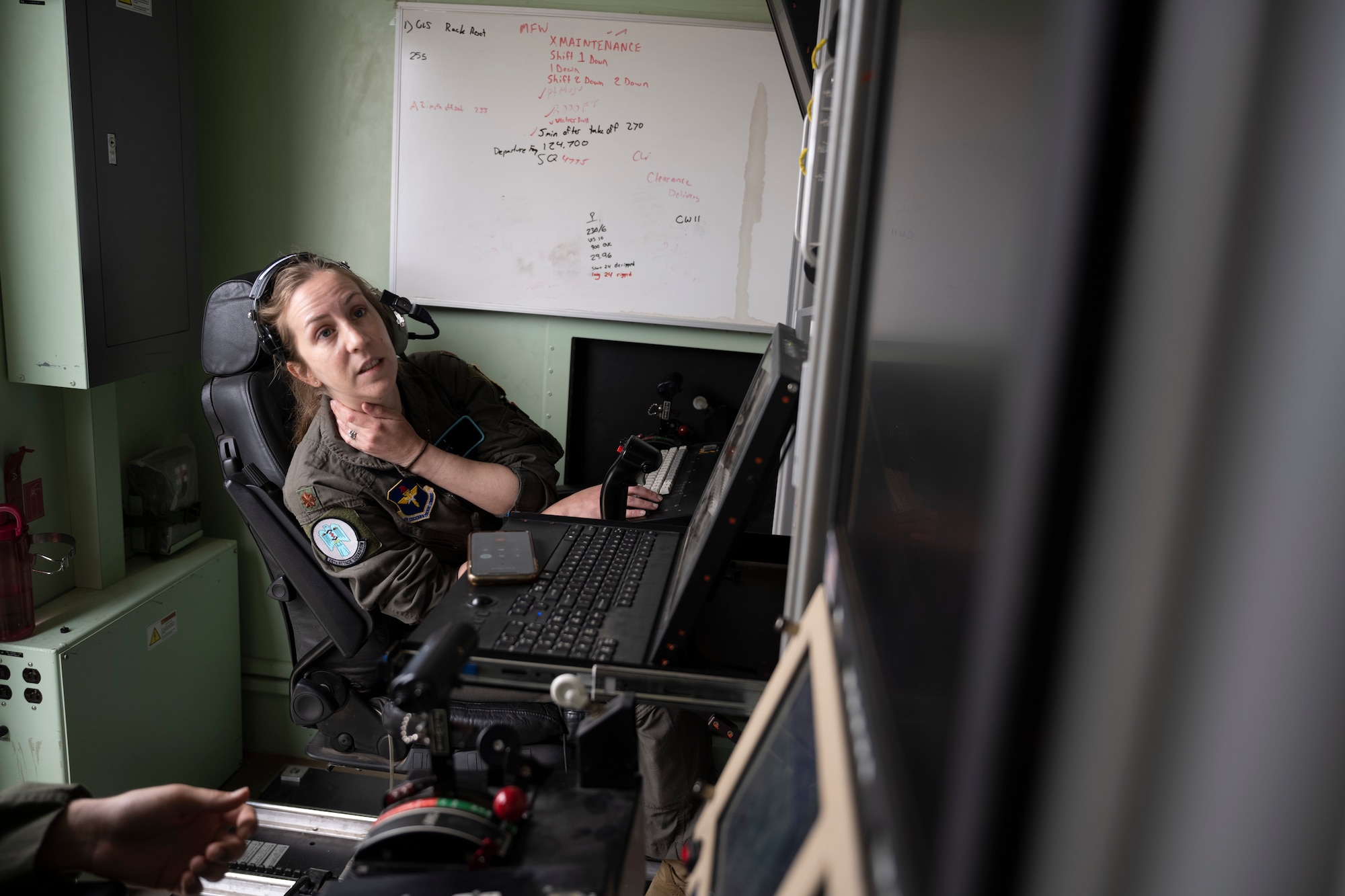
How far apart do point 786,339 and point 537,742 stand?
101 centimetres

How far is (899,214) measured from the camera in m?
0.66

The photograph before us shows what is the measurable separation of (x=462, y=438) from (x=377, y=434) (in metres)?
0.27

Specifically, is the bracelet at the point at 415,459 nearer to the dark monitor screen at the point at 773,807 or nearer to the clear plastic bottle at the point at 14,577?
the clear plastic bottle at the point at 14,577

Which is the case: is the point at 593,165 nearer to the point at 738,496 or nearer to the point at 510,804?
Answer: the point at 738,496

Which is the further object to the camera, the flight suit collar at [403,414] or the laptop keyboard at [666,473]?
the laptop keyboard at [666,473]

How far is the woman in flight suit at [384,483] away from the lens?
1648 mm

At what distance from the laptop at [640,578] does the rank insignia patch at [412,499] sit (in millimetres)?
530

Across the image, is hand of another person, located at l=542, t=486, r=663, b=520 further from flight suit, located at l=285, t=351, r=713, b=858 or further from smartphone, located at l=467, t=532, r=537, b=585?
smartphone, located at l=467, t=532, r=537, b=585

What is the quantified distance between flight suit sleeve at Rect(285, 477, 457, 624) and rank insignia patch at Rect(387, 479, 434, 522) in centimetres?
11

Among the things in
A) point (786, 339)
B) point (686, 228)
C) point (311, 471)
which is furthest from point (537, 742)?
point (686, 228)

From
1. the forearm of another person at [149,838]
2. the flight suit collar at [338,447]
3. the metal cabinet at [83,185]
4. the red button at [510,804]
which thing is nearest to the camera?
the red button at [510,804]

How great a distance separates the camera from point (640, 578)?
119cm

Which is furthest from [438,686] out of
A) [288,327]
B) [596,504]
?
[288,327]

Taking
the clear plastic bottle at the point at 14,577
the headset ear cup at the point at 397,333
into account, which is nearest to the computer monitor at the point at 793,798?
the headset ear cup at the point at 397,333
